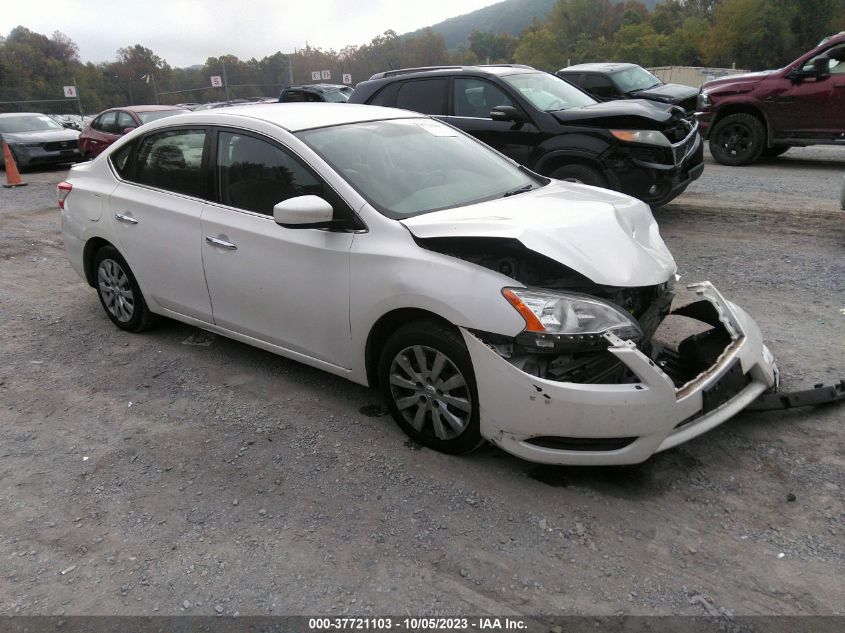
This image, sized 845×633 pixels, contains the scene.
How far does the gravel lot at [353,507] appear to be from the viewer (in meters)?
2.55

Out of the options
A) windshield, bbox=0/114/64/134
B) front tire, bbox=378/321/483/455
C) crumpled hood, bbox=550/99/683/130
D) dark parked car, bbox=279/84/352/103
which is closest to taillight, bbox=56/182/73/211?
front tire, bbox=378/321/483/455

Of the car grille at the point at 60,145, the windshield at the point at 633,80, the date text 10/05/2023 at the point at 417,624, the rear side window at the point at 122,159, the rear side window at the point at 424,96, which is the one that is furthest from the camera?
the car grille at the point at 60,145

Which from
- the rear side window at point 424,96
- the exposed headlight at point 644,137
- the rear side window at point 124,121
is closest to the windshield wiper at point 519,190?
the exposed headlight at point 644,137

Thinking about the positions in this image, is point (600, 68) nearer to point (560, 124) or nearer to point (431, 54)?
point (560, 124)

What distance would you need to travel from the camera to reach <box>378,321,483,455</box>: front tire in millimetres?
3158

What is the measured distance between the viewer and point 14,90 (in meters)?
30.5

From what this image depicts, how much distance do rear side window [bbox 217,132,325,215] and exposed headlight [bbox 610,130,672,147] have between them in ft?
13.9

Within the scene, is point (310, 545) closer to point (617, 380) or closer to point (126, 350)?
point (617, 380)

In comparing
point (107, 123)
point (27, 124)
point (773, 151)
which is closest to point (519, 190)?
point (773, 151)

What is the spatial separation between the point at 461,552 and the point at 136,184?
3610 millimetres

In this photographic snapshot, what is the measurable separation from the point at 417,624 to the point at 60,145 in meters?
16.7

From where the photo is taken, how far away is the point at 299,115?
420 centimetres

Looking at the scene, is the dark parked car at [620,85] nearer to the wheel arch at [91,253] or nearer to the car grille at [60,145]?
the wheel arch at [91,253]

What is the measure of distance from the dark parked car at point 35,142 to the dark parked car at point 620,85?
38.2ft
